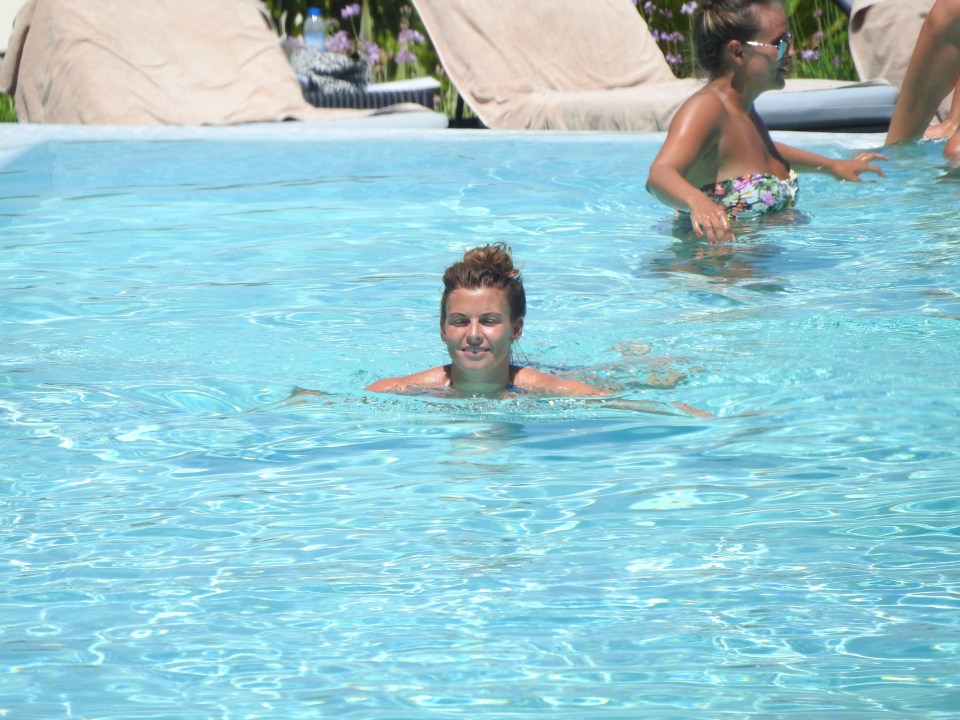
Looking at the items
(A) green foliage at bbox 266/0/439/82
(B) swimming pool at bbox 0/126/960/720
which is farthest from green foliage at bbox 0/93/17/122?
(B) swimming pool at bbox 0/126/960/720

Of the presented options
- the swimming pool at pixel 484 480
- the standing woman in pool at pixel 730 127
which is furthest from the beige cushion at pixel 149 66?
the standing woman in pool at pixel 730 127

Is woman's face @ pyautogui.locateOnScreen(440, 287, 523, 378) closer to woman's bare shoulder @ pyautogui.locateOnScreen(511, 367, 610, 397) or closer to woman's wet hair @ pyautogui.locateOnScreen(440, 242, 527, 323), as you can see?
woman's wet hair @ pyautogui.locateOnScreen(440, 242, 527, 323)

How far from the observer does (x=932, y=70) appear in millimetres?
7262

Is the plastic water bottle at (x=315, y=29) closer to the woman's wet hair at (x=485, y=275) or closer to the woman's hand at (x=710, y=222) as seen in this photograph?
the woman's hand at (x=710, y=222)

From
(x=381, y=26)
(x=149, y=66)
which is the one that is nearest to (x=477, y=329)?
(x=149, y=66)

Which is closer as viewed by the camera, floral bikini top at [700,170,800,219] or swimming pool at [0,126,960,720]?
swimming pool at [0,126,960,720]

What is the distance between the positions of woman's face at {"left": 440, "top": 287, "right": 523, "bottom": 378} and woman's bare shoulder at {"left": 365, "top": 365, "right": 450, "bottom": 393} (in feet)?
0.46

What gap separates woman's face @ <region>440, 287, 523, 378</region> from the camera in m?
4.18

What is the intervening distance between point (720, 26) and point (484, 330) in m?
2.10

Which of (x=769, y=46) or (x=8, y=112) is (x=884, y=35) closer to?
(x=769, y=46)

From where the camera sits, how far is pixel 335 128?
9461mm

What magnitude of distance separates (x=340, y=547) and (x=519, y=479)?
22.7 inches

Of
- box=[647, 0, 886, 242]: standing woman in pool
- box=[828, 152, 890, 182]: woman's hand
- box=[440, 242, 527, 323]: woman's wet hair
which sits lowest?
box=[440, 242, 527, 323]: woman's wet hair

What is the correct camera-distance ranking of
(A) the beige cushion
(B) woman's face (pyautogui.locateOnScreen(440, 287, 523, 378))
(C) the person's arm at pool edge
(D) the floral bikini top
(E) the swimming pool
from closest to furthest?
(E) the swimming pool, (B) woman's face (pyautogui.locateOnScreen(440, 287, 523, 378)), (D) the floral bikini top, (C) the person's arm at pool edge, (A) the beige cushion
